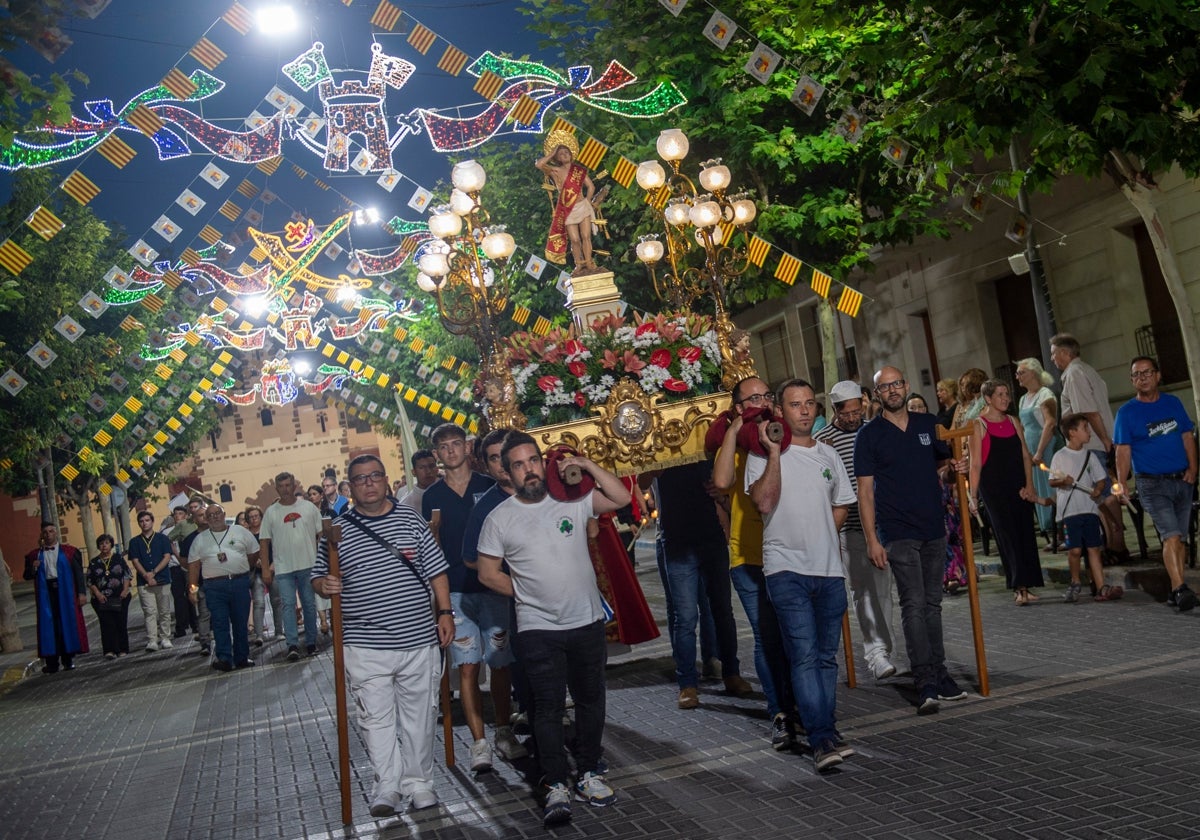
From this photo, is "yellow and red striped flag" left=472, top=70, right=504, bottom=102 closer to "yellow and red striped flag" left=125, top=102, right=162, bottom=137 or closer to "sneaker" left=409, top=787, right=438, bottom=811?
"yellow and red striped flag" left=125, top=102, right=162, bottom=137

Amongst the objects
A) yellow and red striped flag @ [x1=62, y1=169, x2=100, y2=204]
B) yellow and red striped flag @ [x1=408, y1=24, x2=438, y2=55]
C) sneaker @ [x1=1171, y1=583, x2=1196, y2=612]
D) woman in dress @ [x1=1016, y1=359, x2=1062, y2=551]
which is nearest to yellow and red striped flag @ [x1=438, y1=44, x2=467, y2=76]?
yellow and red striped flag @ [x1=408, y1=24, x2=438, y2=55]

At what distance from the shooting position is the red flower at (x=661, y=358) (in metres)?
10.3

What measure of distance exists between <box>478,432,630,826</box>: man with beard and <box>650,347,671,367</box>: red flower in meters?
3.40

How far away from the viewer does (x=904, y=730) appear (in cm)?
741

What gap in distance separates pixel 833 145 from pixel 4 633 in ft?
49.2

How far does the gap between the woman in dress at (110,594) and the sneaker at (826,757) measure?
47.3 ft

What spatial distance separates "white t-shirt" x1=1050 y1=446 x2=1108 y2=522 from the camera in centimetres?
1155

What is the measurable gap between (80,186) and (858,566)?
36.3 ft

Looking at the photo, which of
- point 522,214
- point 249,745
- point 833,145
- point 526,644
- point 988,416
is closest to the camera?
point 526,644

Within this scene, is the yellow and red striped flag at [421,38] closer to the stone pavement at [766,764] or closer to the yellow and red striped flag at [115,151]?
the yellow and red striped flag at [115,151]

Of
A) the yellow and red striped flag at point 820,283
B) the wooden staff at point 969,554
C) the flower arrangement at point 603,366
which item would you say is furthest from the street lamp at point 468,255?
the yellow and red striped flag at point 820,283

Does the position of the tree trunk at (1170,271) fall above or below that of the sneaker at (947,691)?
above

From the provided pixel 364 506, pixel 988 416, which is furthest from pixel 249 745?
pixel 988 416

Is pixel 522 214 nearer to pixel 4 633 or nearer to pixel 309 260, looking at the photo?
pixel 309 260
